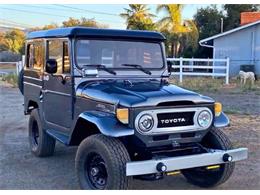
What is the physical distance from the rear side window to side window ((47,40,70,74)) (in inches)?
21.0

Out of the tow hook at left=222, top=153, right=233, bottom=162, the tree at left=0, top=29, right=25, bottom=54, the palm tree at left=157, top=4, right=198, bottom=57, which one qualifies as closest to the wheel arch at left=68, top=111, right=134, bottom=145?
the tow hook at left=222, top=153, right=233, bottom=162

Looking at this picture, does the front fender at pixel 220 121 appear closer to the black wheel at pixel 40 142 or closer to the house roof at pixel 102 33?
the house roof at pixel 102 33

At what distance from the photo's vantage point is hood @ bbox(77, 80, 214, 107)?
15.4ft

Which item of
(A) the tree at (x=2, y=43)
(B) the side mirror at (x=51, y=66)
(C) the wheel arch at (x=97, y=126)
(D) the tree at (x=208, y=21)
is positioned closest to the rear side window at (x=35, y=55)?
(B) the side mirror at (x=51, y=66)

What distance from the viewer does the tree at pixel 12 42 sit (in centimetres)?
3384

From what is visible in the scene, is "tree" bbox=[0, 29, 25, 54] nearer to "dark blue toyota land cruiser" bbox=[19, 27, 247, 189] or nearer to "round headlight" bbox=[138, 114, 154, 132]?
"dark blue toyota land cruiser" bbox=[19, 27, 247, 189]

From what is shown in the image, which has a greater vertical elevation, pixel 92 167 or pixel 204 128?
pixel 204 128

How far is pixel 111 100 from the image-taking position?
15.8 ft

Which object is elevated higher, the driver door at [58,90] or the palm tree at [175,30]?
the palm tree at [175,30]

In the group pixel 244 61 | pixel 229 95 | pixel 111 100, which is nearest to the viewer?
pixel 111 100

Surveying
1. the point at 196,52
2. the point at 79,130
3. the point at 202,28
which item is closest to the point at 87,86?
the point at 79,130

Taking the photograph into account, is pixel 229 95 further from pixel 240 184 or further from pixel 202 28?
pixel 202 28

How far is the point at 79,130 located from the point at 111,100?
3.06 feet

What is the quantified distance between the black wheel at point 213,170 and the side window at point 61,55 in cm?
210
